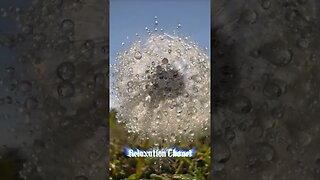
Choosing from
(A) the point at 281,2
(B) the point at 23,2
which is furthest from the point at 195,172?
(B) the point at 23,2

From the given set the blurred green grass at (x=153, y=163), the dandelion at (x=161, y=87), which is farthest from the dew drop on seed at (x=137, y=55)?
the blurred green grass at (x=153, y=163)

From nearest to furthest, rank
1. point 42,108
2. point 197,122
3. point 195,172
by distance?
1. point 42,108
2. point 197,122
3. point 195,172

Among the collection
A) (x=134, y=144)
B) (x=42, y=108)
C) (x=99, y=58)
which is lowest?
(x=134, y=144)

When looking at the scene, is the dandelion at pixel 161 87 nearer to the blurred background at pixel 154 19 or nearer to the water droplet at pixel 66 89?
the blurred background at pixel 154 19

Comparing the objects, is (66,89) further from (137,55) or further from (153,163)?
(153,163)

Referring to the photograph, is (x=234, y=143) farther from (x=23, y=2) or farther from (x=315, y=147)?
(x=23, y=2)

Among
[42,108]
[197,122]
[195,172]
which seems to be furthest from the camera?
[195,172]
